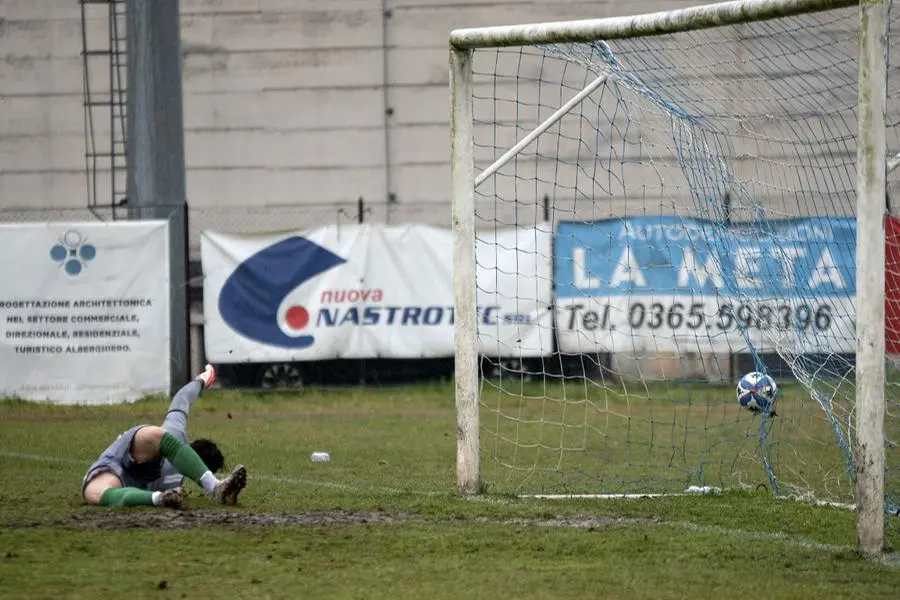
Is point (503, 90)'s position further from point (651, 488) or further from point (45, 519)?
point (45, 519)

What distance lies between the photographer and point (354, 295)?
16906 mm

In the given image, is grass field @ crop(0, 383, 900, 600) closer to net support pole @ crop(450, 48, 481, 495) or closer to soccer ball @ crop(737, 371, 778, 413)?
net support pole @ crop(450, 48, 481, 495)

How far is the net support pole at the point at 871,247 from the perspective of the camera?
6.46 meters

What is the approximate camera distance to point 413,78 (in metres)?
22.5

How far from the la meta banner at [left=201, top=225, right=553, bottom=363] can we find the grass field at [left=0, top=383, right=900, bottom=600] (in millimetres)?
5082

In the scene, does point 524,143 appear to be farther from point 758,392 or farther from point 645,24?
point 758,392

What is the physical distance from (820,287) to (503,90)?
11.4 meters

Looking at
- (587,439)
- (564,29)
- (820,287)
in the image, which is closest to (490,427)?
(587,439)

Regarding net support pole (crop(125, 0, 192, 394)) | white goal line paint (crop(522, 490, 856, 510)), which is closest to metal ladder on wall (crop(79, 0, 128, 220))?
net support pole (crop(125, 0, 192, 394))

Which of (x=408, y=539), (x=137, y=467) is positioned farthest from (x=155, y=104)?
(x=408, y=539)

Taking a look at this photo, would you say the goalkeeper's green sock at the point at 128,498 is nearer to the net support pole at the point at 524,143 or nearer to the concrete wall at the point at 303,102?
the net support pole at the point at 524,143

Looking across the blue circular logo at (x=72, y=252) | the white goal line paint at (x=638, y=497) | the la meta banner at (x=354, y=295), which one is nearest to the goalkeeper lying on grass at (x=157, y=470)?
the white goal line paint at (x=638, y=497)

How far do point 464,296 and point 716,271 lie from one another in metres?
4.44

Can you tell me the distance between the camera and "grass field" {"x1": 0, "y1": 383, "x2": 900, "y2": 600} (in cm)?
605
